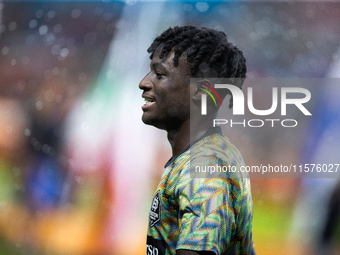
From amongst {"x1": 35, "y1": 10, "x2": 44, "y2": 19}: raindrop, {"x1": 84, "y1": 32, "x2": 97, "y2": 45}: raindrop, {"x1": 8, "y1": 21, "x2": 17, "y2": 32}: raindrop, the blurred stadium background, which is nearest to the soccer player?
the blurred stadium background

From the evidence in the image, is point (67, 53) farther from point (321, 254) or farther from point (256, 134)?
point (321, 254)

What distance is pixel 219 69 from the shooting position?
1258mm

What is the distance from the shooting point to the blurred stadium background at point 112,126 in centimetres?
280

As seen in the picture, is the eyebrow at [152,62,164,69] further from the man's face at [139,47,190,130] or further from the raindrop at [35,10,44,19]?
the raindrop at [35,10,44,19]

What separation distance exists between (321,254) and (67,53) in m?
2.55

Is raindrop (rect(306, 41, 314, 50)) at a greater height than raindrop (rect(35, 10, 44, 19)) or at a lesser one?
lesser

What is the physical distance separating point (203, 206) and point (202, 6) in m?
2.37

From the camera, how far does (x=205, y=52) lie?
124cm

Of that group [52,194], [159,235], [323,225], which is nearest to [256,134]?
[323,225]

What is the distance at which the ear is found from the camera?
1.22m

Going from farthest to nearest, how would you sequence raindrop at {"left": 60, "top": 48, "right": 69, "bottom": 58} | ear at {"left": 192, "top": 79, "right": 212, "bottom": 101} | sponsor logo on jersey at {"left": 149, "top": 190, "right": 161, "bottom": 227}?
raindrop at {"left": 60, "top": 48, "right": 69, "bottom": 58} < ear at {"left": 192, "top": 79, "right": 212, "bottom": 101} < sponsor logo on jersey at {"left": 149, "top": 190, "right": 161, "bottom": 227}

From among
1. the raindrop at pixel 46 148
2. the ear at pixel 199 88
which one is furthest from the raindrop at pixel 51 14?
the ear at pixel 199 88

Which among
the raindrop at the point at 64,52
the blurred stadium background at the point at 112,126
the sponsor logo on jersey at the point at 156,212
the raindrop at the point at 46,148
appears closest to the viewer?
the sponsor logo on jersey at the point at 156,212

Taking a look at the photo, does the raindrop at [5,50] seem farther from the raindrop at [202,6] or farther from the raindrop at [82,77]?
the raindrop at [202,6]
